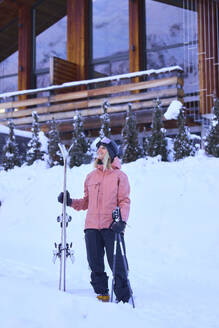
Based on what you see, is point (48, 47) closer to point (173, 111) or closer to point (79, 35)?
point (79, 35)

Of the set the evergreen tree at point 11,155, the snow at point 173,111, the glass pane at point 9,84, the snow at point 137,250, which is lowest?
the snow at point 137,250

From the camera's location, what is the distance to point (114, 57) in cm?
1889

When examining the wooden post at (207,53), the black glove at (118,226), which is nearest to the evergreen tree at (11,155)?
the wooden post at (207,53)

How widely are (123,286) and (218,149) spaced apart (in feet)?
21.1

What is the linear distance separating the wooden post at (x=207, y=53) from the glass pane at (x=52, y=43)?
6139 mm

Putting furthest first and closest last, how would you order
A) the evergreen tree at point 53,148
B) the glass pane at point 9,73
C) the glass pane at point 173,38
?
the glass pane at point 9,73
the glass pane at point 173,38
the evergreen tree at point 53,148

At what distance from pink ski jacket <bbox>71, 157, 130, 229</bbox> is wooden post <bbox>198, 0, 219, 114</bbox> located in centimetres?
1033

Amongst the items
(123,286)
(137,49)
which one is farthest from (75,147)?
(123,286)

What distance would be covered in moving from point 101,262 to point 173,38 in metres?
13.4

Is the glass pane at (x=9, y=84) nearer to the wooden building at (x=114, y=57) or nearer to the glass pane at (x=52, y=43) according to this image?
the wooden building at (x=114, y=57)

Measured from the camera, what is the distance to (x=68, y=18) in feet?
63.8

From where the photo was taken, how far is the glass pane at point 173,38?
16.9 metres

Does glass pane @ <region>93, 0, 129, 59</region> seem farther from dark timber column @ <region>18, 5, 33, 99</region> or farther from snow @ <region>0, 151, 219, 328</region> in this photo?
snow @ <region>0, 151, 219, 328</region>

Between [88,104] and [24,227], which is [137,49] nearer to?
[88,104]
